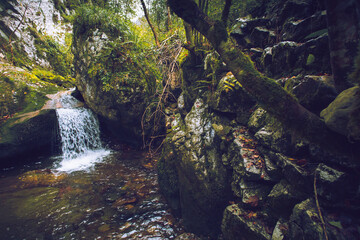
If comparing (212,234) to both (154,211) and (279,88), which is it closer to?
(154,211)

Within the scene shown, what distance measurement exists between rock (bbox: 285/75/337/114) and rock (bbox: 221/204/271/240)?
195 cm

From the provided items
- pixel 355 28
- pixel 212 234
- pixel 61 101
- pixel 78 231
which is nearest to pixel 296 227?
pixel 212 234

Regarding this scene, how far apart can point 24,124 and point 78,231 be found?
6.04 m

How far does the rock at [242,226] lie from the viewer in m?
2.21

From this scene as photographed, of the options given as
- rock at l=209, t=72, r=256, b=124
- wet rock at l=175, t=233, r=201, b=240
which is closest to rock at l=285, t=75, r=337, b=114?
rock at l=209, t=72, r=256, b=124

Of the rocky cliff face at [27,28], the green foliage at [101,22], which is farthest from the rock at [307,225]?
the rocky cliff face at [27,28]

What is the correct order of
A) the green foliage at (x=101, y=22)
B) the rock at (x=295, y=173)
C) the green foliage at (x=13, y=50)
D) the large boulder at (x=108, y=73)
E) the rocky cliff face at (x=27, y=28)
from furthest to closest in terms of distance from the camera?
the rocky cliff face at (x=27, y=28), the green foliage at (x=13, y=50), the green foliage at (x=101, y=22), the large boulder at (x=108, y=73), the rock at (x=295, y=173)

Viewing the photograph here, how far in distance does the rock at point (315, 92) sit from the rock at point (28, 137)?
382 inches

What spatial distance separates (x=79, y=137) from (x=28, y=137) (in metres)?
1.95

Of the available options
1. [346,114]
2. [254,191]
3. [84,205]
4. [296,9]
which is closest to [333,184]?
[346,114]

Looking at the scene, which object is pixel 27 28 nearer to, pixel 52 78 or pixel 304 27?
pixel 52 78

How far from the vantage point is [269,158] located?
253 centimetres

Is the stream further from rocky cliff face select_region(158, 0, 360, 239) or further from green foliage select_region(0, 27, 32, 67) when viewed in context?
green foliage select_region(0, 27, 32, 67)

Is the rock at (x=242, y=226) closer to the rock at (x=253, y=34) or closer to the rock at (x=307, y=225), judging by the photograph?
the rock at (x=307, y=225)
